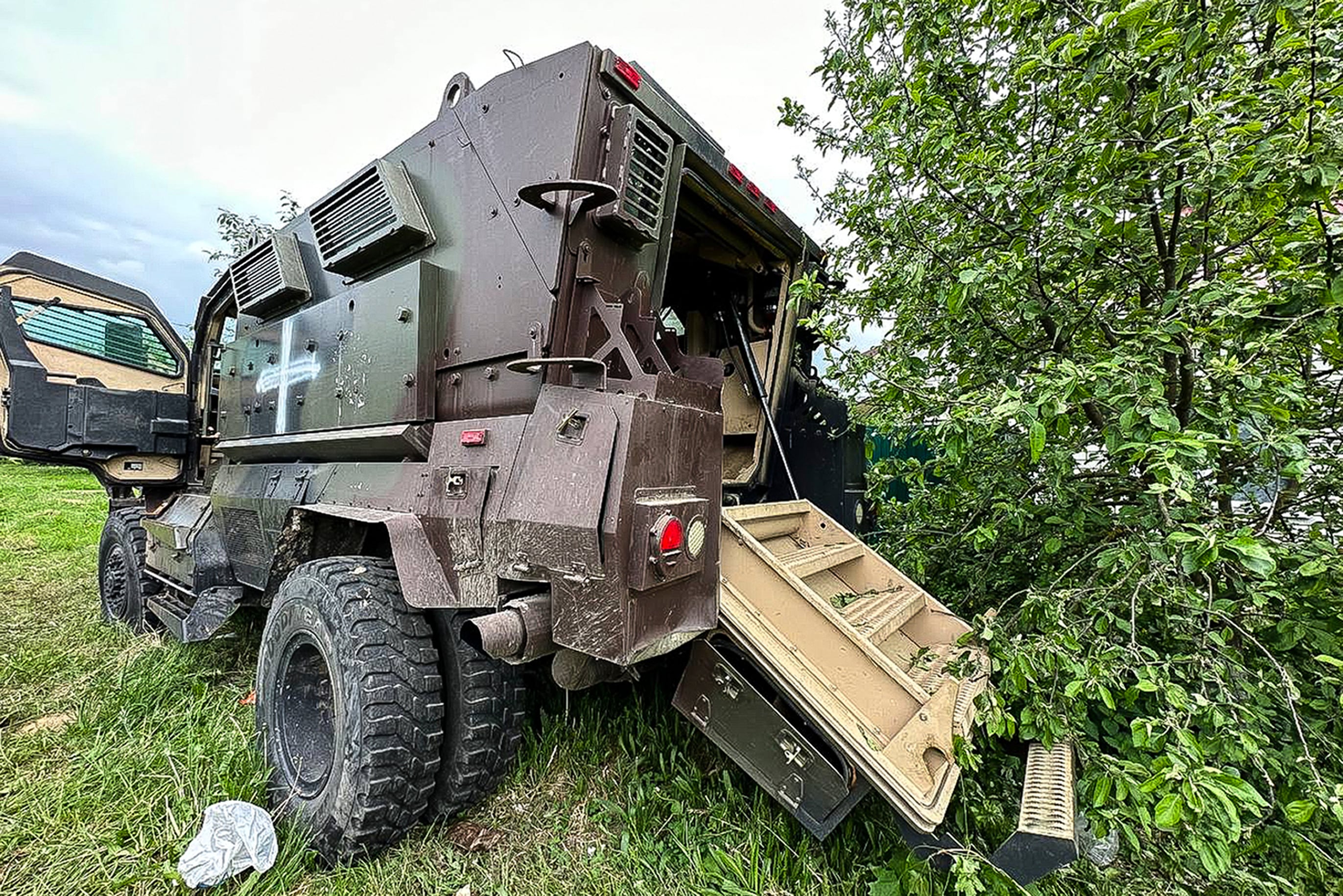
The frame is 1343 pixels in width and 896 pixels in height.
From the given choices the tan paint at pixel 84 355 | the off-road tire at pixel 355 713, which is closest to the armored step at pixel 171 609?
the off-road tire at pixel 355 713

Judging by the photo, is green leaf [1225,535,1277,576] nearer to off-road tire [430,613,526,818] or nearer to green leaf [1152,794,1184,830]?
green leaf [1152,794,1184,830]

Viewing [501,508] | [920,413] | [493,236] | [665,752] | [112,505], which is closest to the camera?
[501,508]

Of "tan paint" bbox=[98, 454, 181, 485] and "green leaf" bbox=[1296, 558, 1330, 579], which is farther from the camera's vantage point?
"tan paint" bbox=[98, 454, 181, 485]

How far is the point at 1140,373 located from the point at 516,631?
73.1 inches

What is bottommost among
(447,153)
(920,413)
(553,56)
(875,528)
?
(875,528)

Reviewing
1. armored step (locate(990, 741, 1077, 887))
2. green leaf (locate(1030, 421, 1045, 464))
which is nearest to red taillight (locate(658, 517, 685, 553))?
green leaf (locate(1030, 421, 1045, 464))

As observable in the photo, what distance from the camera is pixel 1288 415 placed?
5.32 feet

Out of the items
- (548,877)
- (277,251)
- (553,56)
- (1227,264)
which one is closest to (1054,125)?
(1227,264)

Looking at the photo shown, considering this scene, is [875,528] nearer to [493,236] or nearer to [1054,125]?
[1054,125]

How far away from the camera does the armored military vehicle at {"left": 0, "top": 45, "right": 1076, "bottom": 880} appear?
1.74 m

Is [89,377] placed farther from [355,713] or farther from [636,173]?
[636,173]

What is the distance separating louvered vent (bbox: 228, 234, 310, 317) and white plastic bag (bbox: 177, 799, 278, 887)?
2.38 meters

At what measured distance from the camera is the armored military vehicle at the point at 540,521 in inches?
68.4

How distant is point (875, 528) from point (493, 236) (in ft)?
9.27
